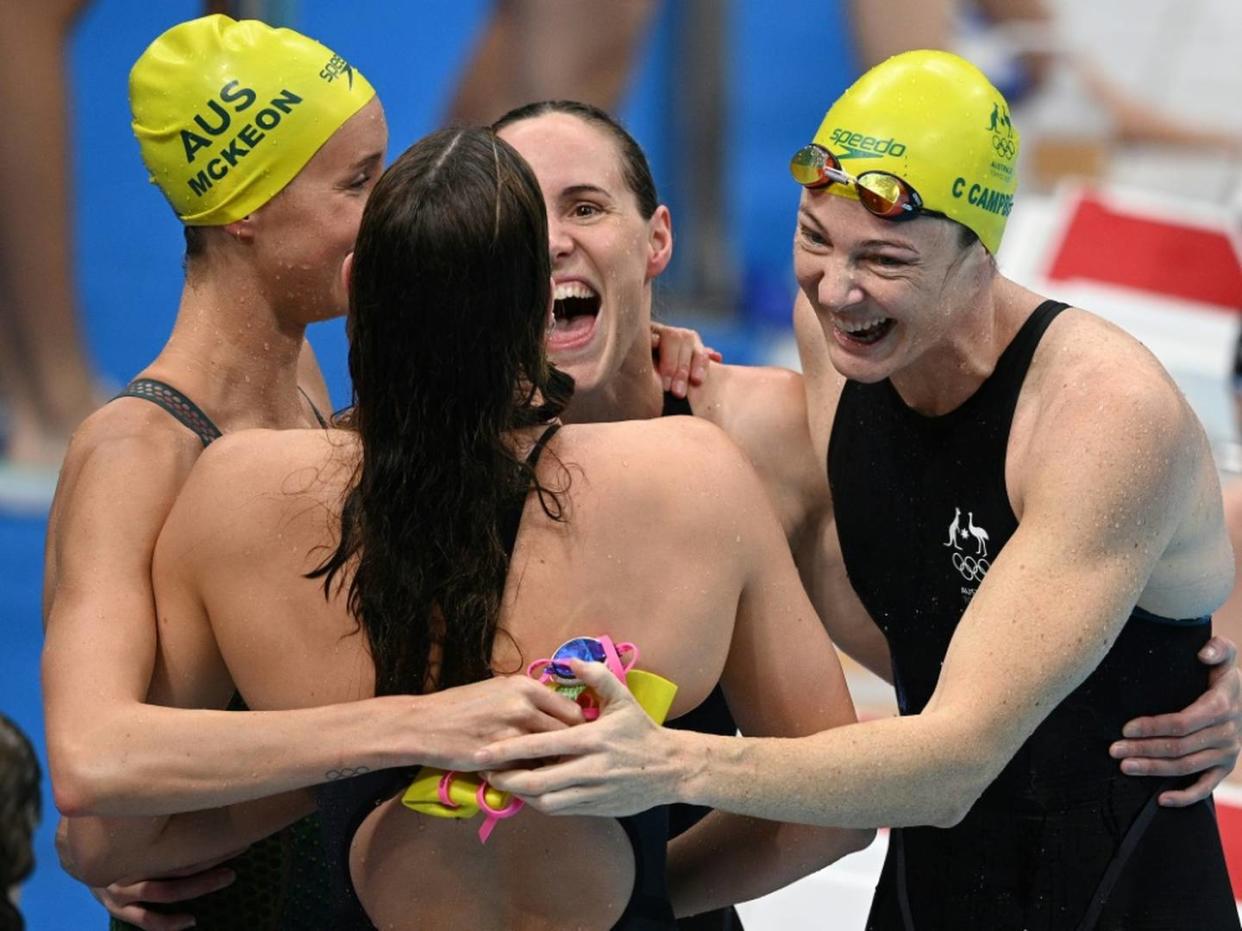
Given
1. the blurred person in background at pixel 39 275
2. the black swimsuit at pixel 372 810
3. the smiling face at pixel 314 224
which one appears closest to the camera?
the black swimsuit at pixel 372 810

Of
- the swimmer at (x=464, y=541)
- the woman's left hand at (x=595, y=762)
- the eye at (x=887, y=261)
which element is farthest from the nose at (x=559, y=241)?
the woman's left hand at (x=595, y=762)

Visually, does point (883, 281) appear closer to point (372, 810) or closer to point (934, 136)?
point (934, 136)

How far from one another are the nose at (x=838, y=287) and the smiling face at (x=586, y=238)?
620mm

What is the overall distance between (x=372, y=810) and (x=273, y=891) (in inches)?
27.1

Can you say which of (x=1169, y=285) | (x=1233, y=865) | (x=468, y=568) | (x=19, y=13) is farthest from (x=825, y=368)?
(x=1169, y=285)

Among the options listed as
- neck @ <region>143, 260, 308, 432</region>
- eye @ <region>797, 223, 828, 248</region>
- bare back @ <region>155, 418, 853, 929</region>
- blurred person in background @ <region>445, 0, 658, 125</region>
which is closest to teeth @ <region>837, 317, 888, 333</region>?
eye @ <region>797, 223, 828, 248</region>

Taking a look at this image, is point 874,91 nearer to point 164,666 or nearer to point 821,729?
point 821,729

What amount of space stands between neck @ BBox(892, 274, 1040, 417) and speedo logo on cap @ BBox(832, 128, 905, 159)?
0.83 feet

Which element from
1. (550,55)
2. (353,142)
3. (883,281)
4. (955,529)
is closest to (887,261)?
(883,281)

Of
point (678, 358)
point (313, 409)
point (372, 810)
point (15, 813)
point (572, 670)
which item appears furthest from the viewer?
point (678, 358)

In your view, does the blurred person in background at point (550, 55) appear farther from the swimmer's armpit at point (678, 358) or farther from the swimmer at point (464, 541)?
the swimmer at point (464, 541)

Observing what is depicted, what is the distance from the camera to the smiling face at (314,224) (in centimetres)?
283

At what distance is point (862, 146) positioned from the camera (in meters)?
2.54

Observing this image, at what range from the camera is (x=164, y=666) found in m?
2.29
